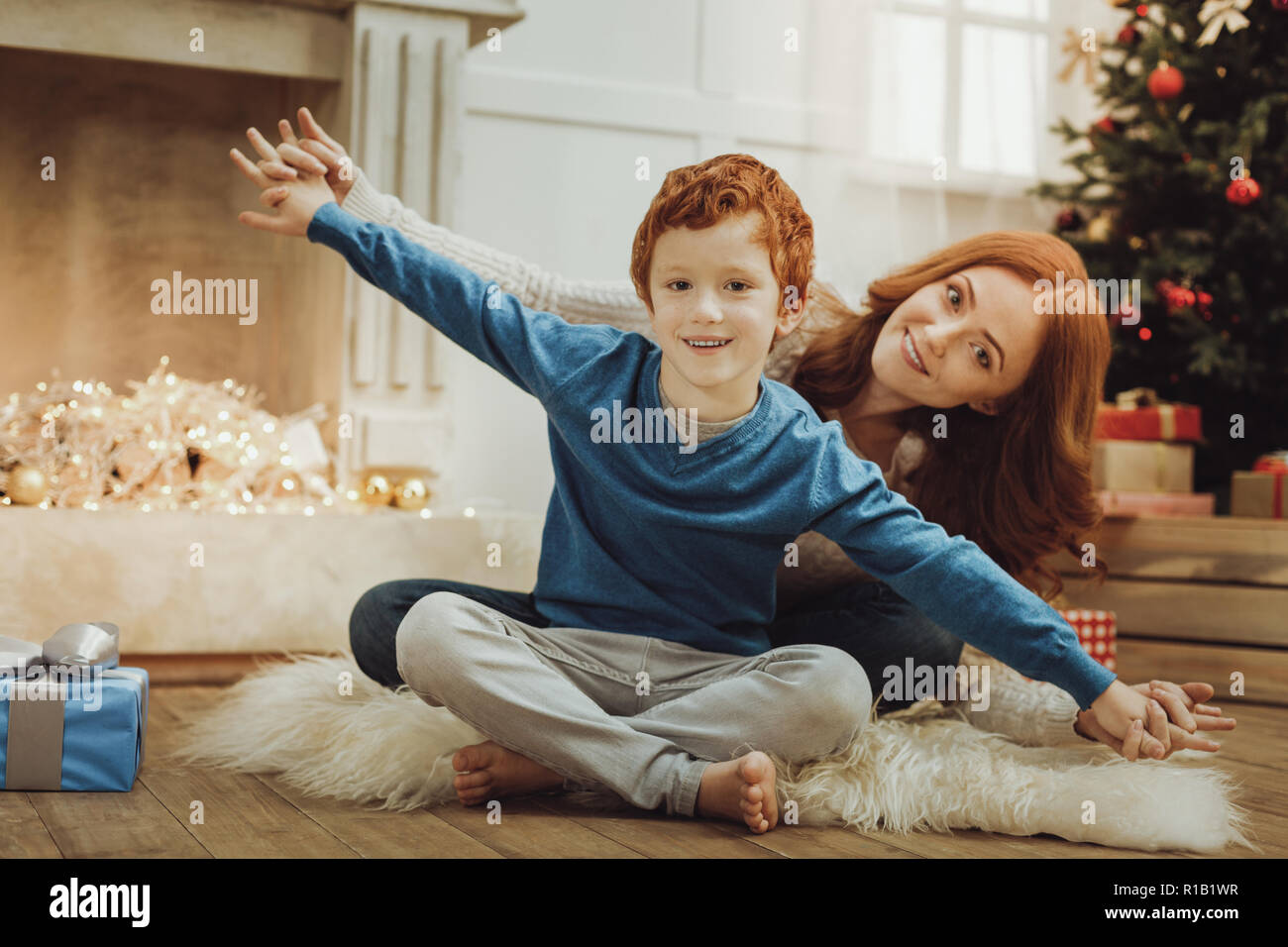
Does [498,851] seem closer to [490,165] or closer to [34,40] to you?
[34,40]

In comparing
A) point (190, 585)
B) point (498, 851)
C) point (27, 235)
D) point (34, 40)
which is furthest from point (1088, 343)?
point (27, 235)

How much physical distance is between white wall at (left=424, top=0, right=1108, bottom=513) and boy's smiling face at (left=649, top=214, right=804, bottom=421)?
1.41 meters

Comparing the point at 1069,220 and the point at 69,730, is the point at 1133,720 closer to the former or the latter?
the point at 69,730

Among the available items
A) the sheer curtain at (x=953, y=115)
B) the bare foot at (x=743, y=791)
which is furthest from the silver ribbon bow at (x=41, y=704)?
the sheer curtain at (x=953, y=115)

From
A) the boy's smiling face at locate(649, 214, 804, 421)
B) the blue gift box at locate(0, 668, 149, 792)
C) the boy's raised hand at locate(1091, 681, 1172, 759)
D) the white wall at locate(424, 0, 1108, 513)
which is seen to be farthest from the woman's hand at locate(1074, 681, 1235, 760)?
the white wall at locate(424, 0, 1108, 513)

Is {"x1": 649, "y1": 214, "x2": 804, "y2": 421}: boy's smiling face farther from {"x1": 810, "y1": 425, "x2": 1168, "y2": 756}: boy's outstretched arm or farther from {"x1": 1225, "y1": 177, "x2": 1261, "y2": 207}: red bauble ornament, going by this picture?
{"x1": 1225, "y1": 177, "x2": 1261, "y2": 207}: red bauble ornament

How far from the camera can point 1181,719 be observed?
1.09 metres

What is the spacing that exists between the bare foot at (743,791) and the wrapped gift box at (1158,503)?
1405 mm

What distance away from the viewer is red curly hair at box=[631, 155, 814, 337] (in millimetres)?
1139

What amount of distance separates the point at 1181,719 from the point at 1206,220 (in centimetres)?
170

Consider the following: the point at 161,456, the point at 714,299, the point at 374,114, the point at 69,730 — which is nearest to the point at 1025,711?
the point at 714,299

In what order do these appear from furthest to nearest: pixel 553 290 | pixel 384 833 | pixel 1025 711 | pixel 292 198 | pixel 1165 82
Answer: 1. pixel 1165 82
2. pixel 553 290
3. pixel 1025 711
4. pixel 292 198
5. pixel 384 833

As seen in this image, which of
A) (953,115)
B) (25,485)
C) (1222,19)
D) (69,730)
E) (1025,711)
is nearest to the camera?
(69,730)
